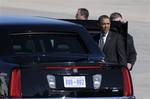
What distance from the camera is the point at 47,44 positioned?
9.01m

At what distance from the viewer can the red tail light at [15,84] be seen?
25.4ft

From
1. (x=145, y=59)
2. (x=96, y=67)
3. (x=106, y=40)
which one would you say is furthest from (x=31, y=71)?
(x=145, y=59)

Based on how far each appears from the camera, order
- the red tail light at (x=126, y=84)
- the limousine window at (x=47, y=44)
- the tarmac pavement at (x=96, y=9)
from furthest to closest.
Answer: the tarmac pavement at (x=96, y=9) < the limousine window at (x=47, y=44) < the red tail light at (x=126, y=84)

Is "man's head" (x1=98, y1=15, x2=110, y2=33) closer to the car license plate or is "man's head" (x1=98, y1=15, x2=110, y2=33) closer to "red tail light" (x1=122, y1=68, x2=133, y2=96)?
"red tail light" (x1=122, y1=68, x2=133, y2=96)

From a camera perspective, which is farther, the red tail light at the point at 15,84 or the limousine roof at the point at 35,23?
the limousine roof at the point at 35,23

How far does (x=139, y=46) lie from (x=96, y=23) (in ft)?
31.7

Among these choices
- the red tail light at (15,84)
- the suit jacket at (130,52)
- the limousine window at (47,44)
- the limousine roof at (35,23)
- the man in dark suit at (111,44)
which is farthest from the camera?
the suit jacket at (130,52)

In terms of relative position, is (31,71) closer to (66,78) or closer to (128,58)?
(66,78)

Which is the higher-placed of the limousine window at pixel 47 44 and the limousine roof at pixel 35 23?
the limousine roof at pixel 35 23

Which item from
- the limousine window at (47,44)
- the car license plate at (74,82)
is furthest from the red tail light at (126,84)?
the limousine window at (47,44)

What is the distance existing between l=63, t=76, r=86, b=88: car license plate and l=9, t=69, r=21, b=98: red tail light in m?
0.52

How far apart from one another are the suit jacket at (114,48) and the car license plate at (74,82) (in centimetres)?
269

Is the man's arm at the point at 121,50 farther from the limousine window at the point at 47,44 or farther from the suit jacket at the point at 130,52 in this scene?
the limousine window at the point at 47,44

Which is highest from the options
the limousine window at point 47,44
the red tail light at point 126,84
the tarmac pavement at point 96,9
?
the limousine window at point 47,44
